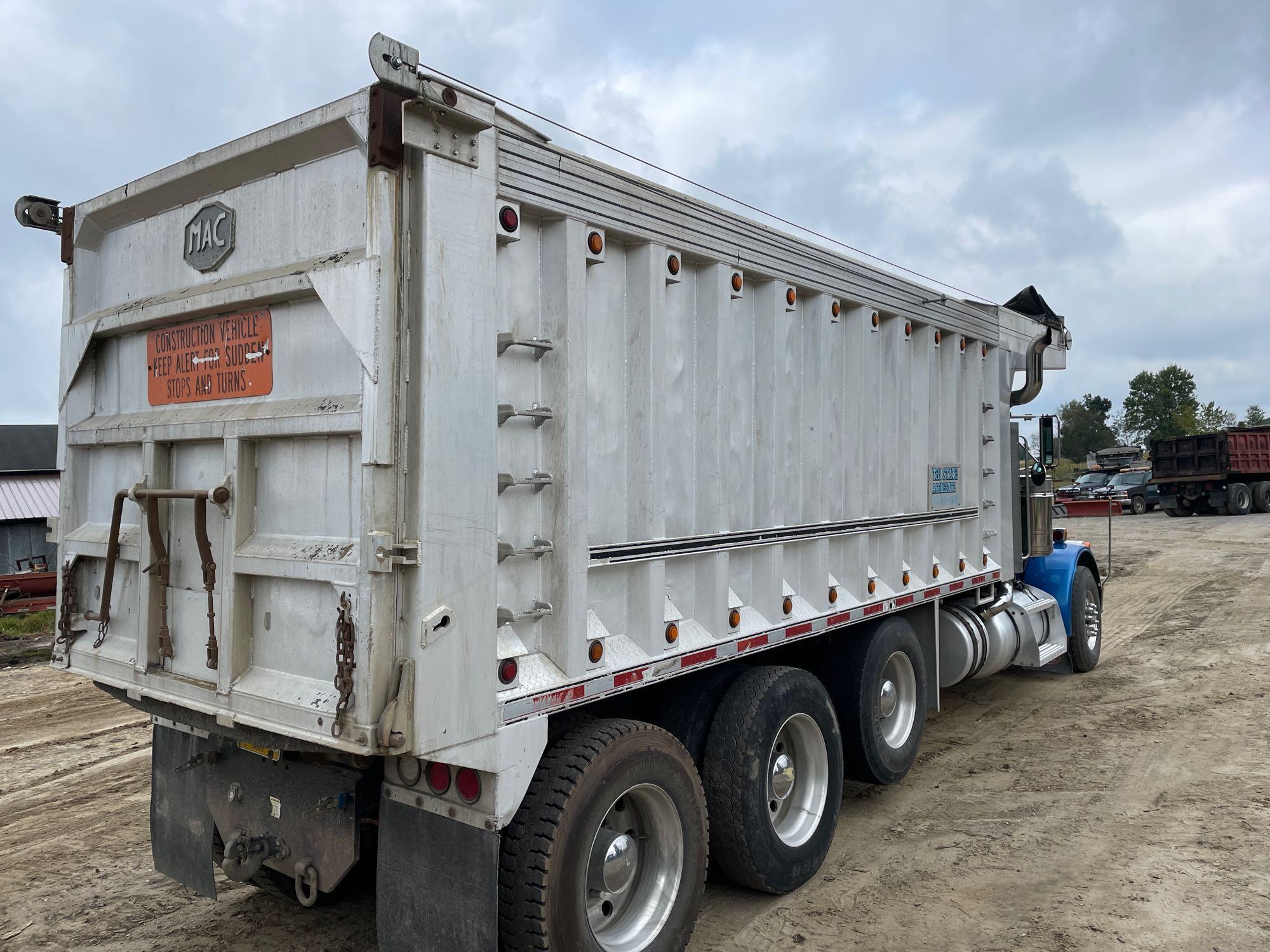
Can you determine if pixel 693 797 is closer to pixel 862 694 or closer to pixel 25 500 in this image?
pixel 862 694

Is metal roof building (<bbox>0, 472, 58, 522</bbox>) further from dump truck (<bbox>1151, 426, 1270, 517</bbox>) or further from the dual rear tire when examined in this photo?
dump truck (<bbox>1151, 426, 1270, 517</bbox>)

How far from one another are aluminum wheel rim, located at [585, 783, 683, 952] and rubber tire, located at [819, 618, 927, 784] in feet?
6.94

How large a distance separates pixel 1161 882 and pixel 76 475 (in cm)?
600

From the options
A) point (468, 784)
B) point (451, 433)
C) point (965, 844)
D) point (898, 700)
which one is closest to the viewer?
point (451, 433)

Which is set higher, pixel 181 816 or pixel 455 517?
pixel 455 517

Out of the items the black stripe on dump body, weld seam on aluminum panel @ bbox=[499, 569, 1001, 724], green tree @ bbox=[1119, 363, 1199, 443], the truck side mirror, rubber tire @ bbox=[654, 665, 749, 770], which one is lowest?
rubber tire @ bbox=[654, 665, 749, 770]

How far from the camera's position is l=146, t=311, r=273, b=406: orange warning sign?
364 cm

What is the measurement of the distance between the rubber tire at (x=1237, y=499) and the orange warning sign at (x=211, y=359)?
3354 centimetres

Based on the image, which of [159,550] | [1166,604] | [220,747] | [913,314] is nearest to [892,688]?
[913,314]

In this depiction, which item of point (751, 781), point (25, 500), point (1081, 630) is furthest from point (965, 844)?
point (25, 500)

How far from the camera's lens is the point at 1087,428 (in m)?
98.2

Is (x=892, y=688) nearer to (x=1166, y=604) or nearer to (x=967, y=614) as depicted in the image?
(x=967, y=614)

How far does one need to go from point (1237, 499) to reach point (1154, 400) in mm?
73317

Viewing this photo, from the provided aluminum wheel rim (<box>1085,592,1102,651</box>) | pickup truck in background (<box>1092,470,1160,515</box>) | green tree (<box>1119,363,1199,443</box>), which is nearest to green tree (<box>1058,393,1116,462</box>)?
green tree (<box>1119,363,1199,443</box>)
